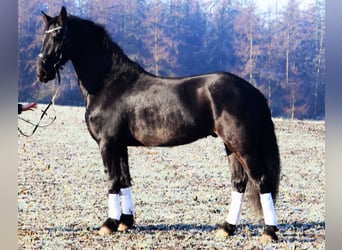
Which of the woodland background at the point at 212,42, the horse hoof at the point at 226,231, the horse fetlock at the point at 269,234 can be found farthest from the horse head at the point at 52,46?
the horse fetlock at the point at 269,234

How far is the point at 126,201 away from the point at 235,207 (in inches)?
26.8

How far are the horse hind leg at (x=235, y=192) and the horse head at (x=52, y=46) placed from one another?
1175mm

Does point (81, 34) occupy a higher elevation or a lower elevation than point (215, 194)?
higher

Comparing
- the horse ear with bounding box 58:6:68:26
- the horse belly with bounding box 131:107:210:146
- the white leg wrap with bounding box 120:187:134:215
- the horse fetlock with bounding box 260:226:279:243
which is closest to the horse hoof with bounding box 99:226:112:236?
the white leg wrap with bounding box 120:187:134:215

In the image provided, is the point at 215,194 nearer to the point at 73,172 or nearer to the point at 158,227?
the point at 158,227

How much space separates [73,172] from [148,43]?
3.23 ft

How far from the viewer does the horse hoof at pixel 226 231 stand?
268 centimetres

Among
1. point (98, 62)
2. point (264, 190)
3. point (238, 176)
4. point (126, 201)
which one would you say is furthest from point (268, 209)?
point (98, 62)

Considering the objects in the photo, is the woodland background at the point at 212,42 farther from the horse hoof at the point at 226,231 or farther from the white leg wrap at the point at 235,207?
the horse hoof at the point at 226,231

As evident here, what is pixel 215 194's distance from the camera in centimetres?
278

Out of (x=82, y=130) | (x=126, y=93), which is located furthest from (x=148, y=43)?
(x=82, y=130)

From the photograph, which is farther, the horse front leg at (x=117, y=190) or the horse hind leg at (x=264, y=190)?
the horse front leg at (x=117, y=190)

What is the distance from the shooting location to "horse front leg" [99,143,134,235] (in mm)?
2637

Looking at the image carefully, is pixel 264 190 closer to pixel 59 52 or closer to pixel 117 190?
pixel 117 190
